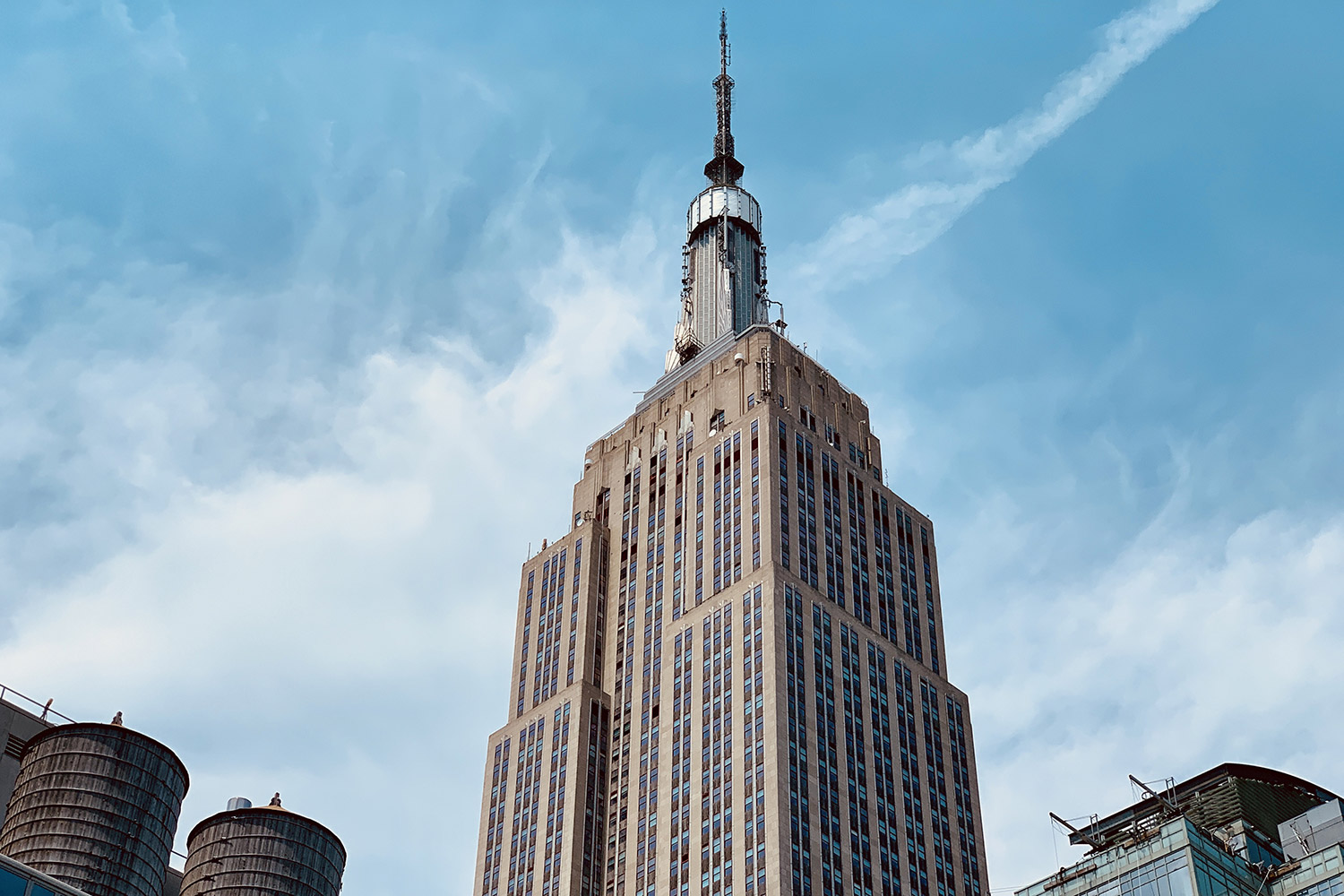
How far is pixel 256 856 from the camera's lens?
6127 inches

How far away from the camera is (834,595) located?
18738cm

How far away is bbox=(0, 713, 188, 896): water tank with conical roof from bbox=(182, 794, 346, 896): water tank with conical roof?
4844mm

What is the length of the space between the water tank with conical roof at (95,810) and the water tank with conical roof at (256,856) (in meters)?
4.84

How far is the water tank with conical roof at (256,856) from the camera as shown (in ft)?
506

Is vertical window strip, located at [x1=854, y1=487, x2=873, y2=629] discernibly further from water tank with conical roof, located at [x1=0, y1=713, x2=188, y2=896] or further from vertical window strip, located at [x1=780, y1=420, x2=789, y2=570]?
water tank with conical roof, located at [x1=0, y1=713, x2=188, y2=896]

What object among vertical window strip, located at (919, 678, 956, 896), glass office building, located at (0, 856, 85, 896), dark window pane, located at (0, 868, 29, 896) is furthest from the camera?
vertical window strip, located at (919, 678, 956, 896)

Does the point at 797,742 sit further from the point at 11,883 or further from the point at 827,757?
the point at 11,883

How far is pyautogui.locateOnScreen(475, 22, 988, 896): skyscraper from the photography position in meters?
166

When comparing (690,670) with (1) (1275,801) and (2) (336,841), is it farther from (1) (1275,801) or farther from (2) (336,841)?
(1) (1275,801)

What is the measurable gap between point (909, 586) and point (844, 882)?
4635 centimetres

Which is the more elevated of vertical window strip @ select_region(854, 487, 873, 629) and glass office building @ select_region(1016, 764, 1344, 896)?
vertical window strip @ select_region(854, 487, 873, 629)

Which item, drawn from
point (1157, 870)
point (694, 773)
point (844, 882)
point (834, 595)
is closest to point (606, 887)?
point (694, 773)

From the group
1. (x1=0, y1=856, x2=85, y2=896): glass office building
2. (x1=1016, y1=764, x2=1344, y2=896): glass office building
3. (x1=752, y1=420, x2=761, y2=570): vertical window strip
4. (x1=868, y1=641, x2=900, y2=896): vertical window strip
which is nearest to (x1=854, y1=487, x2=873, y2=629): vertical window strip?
(x1=868, y1=641, x2=900, y2=896): vertical window strip

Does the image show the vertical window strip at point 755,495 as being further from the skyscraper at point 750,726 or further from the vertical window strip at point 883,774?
the vertical window strip at point 883,774
